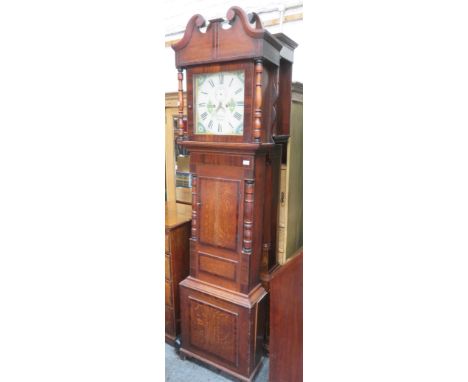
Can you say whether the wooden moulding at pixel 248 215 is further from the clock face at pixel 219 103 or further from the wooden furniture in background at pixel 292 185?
the wooden furniture in background at pixel 292 185

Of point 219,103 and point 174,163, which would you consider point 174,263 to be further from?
point 219,103

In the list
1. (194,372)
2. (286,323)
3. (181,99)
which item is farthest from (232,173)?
(194,372)

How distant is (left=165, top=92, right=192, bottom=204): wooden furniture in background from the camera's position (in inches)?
84.3

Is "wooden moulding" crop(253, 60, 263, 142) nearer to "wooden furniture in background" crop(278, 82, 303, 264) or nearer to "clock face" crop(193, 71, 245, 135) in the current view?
"clock face" crop(193, 71, 245, 135)

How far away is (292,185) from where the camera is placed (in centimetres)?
187

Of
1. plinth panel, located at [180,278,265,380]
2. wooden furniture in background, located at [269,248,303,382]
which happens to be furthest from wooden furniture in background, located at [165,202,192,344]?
wooden furniture in background, located at [269,248,303,382]

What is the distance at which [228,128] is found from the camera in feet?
4.94

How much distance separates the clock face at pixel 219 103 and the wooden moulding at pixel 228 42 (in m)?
0.08

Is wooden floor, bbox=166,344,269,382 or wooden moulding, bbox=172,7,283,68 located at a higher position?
A: wooden moulding, bbox=172,7,283,68

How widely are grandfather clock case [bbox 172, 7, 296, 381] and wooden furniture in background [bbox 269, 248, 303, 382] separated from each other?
0.79 feet

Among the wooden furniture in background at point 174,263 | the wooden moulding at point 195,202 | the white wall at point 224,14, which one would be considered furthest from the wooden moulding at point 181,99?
the wooden furniture in background at point 174,263
